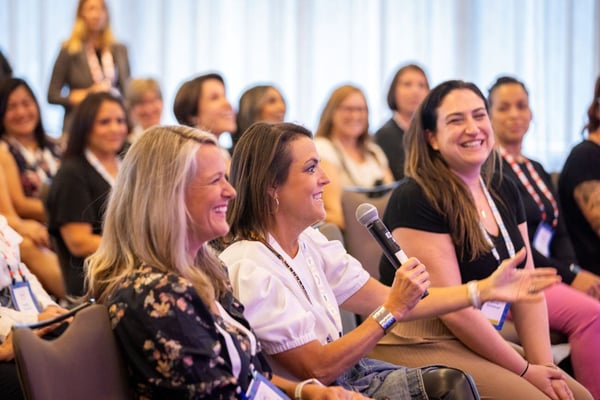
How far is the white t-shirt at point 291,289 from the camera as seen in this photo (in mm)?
2186

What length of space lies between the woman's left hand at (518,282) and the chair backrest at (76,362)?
1040 millimetres

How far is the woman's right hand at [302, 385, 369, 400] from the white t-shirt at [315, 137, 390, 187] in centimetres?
264

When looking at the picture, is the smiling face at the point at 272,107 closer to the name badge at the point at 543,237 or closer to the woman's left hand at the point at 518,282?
the name badge at the point at 543,237

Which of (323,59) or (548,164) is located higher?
(323,59)

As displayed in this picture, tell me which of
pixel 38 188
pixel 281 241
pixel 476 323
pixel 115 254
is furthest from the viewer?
pixel 38 188

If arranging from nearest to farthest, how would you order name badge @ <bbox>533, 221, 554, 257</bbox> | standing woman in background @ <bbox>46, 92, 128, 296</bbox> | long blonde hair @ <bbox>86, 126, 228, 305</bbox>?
long blonde hair @ <bbox>86, 126, 228, 305</bbox> → standing woman in background @ <bbox>46, 92, 128, 296</bbox> → name badge @ <bbox>533, 221, 554, 257</bbox>

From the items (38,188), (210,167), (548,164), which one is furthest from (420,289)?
(548,164)

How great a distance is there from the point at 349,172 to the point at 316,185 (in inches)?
94.8

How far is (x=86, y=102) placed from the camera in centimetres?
412

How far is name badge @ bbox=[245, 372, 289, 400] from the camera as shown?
1.93 metres

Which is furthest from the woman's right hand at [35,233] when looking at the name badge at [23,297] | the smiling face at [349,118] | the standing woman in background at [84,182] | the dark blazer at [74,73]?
the dark blazer at [74,73]

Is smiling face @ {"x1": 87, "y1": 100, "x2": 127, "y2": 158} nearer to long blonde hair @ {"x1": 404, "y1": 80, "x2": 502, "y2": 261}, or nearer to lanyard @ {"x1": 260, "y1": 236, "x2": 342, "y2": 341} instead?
long blonde hair @ {"x1": 404, "y1": 80, "x2": 502, "y2": 261}

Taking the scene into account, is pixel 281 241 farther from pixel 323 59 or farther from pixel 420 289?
pixel 323 59

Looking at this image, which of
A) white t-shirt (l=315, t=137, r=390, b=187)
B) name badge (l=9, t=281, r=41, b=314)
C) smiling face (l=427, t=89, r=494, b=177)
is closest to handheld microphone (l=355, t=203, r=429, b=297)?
smiling face (l=427, t=89, r=494, b=177)
